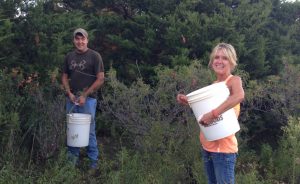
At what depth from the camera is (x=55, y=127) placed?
19.4ft

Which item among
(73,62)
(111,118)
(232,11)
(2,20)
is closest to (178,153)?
(111,118)

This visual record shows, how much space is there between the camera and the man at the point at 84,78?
596cm

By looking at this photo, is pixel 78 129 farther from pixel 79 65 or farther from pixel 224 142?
pixel 224 142

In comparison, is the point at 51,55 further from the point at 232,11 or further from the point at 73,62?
the point at 232,11

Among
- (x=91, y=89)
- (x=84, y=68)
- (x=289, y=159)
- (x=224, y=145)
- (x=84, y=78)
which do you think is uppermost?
(x=84, y=68)

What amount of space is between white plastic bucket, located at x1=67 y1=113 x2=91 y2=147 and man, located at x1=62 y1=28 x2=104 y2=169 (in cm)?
18

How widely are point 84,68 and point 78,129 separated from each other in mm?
788

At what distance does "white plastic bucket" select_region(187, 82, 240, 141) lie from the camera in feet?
13.0

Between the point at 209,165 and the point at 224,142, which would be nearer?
the point at 224,142

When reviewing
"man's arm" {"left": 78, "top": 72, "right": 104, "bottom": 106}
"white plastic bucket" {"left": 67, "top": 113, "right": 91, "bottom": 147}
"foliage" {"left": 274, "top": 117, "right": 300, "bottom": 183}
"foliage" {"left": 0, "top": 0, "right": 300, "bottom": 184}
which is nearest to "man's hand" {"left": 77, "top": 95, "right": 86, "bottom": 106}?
"man's arm" {"left": 78, "top": 72, "right": 104, "bottom": 106}

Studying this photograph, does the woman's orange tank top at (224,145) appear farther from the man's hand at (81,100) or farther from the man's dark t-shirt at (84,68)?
the man's dark t-shirt at (84,68)

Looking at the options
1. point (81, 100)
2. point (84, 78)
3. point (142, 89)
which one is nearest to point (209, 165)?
point (142, 89)

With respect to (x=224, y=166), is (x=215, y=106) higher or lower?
higher

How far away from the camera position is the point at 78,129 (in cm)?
575
